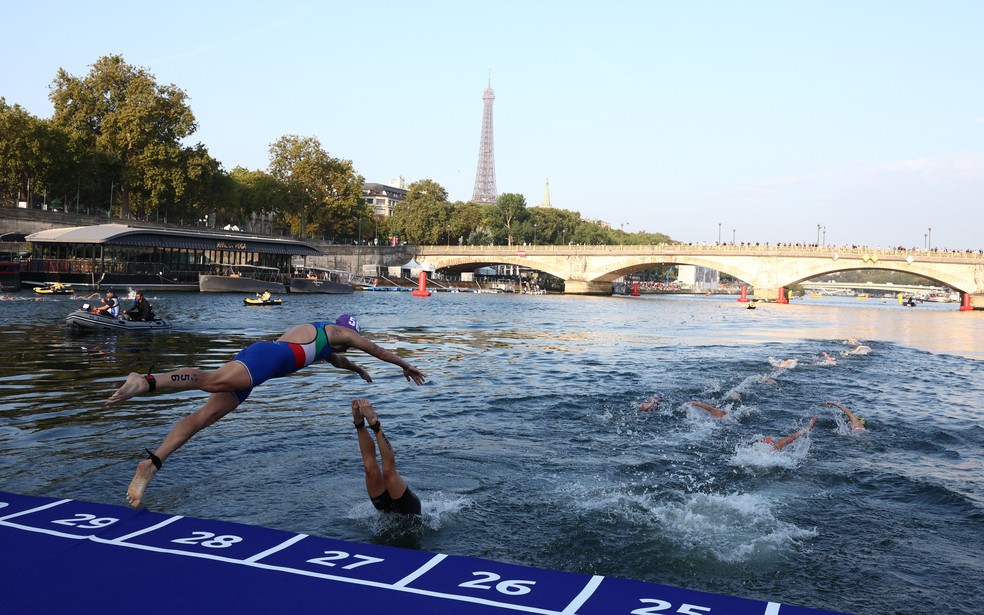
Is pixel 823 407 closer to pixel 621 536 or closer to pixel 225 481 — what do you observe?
pixel 621 536

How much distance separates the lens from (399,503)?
7852 mm

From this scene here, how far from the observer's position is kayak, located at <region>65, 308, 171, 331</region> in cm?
2702

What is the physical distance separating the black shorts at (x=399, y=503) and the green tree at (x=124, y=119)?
7094 cm

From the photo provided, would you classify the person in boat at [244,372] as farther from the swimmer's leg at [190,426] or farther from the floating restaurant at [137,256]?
the floating restaurant at [137,256]

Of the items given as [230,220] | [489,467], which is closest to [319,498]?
[489,467]

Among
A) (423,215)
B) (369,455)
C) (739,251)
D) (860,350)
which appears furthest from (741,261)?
(369,455)

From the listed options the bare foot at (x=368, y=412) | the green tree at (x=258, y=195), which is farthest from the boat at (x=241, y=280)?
the bare foot at (x=368, y=412)

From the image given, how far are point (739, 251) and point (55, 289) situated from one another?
2834 inches

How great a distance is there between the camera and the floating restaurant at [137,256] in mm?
58134

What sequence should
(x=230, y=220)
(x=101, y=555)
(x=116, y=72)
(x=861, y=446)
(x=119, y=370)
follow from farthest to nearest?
(x=230, y=220)
(x=116, y=72)
(x=119, y=370)
(x=861, y=446)
(x=101, y=555)

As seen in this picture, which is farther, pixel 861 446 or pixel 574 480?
pixel 861 446

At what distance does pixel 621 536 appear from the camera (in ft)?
26.3

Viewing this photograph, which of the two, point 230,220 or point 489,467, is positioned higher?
point 230,220

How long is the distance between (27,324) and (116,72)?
51.0 metres
